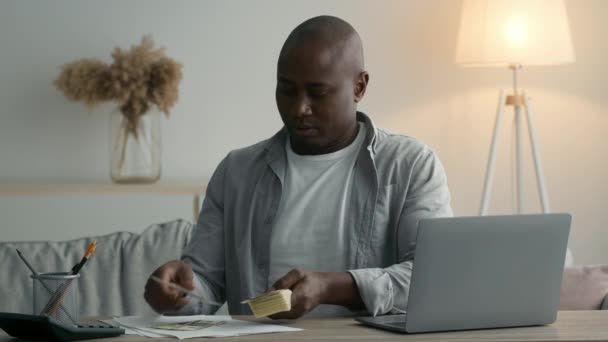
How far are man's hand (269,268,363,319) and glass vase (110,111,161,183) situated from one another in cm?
165

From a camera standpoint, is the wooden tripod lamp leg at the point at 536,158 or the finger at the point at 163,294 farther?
the wooden tripod lamp leg at the point at 536,158

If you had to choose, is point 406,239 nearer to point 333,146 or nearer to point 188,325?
point 333,146

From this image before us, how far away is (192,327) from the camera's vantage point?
65.6 inches

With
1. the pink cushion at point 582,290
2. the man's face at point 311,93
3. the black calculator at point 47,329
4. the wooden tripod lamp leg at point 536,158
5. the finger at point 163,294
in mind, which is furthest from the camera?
the wooden tripod lamp leg at point 536,158

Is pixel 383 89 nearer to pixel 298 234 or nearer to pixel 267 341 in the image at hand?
Answer: pixel 298 234

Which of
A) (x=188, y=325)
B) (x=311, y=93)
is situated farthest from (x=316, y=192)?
(x=188, y=325)

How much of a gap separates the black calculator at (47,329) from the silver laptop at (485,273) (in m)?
0.44

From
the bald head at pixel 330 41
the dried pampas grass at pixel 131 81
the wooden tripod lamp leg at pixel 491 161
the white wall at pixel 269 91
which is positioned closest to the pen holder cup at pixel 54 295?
the bald head at pixel 330 41

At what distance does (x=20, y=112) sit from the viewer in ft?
11.6

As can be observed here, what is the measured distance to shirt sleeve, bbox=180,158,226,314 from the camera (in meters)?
2.16

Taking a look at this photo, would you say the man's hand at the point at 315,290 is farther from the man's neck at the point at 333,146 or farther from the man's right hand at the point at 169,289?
the man's neck at the point at 333,146

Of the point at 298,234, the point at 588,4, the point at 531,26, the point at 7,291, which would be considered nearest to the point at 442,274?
the point at 298,234

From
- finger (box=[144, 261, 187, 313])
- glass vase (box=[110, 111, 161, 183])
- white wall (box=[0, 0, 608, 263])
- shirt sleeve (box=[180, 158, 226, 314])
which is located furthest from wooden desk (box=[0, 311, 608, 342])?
white wall (box=[0, 0, 608, 263])

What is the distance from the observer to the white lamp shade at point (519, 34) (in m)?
3.31
